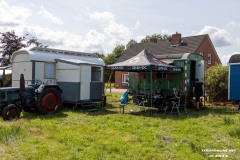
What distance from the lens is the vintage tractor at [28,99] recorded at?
998cm

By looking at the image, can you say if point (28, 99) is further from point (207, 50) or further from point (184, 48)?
point (207, 50)

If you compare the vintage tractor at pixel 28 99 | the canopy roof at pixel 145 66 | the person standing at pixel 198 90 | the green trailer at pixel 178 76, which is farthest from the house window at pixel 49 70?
the person standing at pixel 198 90

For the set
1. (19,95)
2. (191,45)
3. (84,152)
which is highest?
(191,45)

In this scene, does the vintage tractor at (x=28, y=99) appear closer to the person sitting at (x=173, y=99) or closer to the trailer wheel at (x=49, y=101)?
the trailer wheel at (x=49, y=101)

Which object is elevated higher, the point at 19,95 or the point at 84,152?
the point at 19,95

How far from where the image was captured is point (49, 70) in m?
13.3

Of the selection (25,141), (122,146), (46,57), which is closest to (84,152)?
(122,146)

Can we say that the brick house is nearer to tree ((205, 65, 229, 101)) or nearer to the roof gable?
the roof gable

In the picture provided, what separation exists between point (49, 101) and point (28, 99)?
2.80 feet

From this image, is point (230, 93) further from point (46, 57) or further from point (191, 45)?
point (191, 45)

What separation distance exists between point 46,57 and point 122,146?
27.0 feet

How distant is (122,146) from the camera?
6.24 metres

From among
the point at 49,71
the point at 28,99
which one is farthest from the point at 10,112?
the point at 49,71

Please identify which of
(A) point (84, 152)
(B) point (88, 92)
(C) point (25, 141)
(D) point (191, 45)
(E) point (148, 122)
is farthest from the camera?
(D) point (191, 45)
